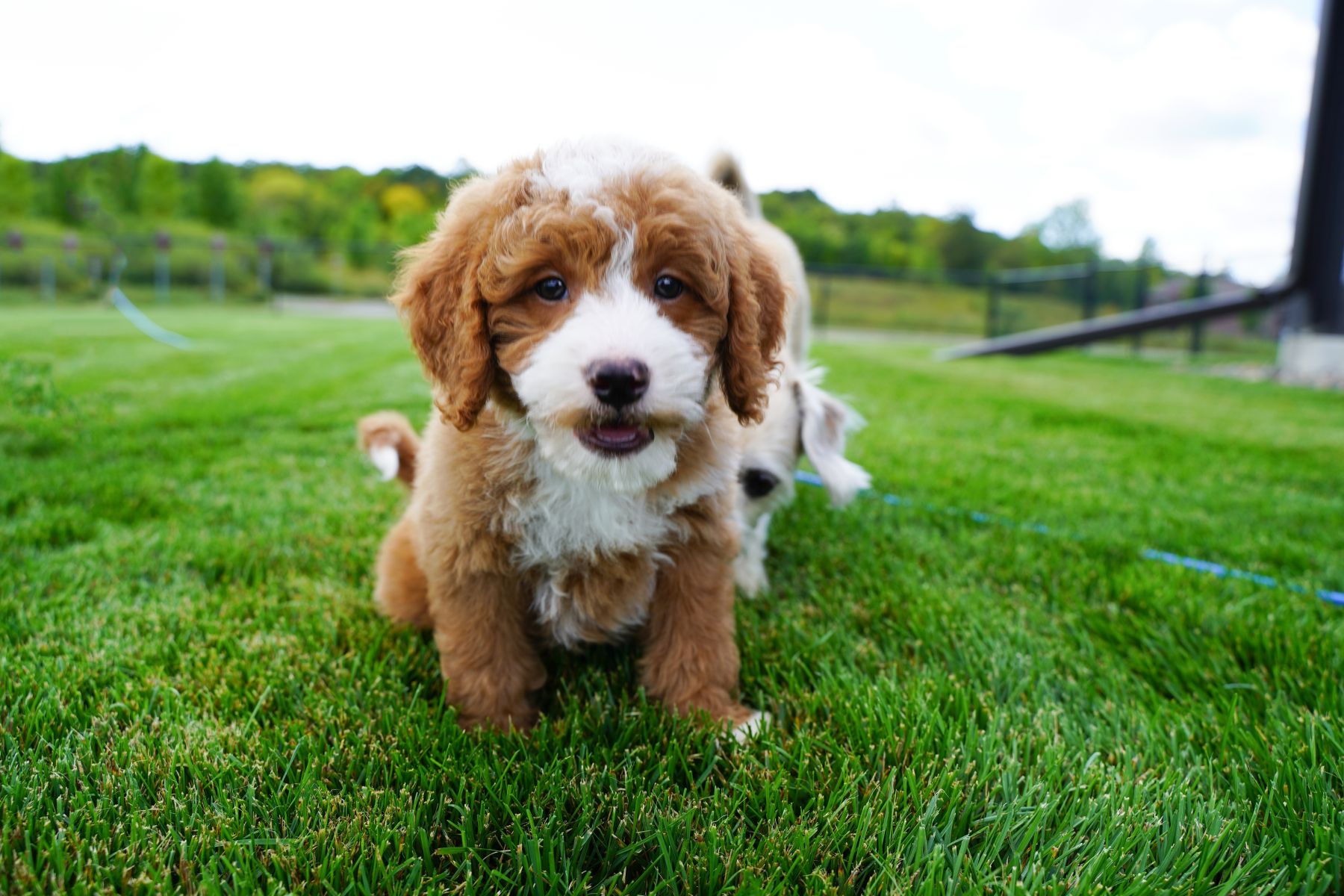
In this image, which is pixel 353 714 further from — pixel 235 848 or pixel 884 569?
pixel 884 569

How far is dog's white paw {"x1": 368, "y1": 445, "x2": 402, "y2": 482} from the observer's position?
2.68 metres

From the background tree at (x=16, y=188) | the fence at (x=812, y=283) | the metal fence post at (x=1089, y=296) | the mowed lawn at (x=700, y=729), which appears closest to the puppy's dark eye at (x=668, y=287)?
the mowed lawn at (x=700, y=729)

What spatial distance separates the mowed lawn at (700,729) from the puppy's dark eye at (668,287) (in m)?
1.03

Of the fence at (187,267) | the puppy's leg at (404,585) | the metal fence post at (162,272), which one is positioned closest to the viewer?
the puppy's leg at (404,585)

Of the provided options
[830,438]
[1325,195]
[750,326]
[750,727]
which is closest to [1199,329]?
[1325,195]

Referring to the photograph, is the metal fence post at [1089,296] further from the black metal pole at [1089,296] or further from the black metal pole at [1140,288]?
the black metal pole at [1140,288]

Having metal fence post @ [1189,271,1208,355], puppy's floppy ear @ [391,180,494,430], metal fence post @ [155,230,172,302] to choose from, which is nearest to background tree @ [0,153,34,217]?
metal fence post @ [155,230,172,302]

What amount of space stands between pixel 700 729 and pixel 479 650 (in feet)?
2.03

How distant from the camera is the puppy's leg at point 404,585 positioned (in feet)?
7.93

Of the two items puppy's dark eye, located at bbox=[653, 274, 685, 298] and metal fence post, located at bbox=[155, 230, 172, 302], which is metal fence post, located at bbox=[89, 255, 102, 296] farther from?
puppy's dark eye, located at bbox=[653, 274, 685, 298]

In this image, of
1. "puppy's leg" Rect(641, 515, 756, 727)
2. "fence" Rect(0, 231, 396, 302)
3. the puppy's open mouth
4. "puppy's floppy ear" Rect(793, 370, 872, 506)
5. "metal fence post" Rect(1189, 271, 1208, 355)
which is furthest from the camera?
"fence" Rect(0, 231, 396, 302)

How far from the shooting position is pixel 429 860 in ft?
4.88

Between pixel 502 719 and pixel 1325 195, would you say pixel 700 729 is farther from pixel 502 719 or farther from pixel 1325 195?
pixel 1325 195

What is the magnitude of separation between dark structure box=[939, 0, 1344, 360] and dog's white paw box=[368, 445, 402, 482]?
12534 mm
